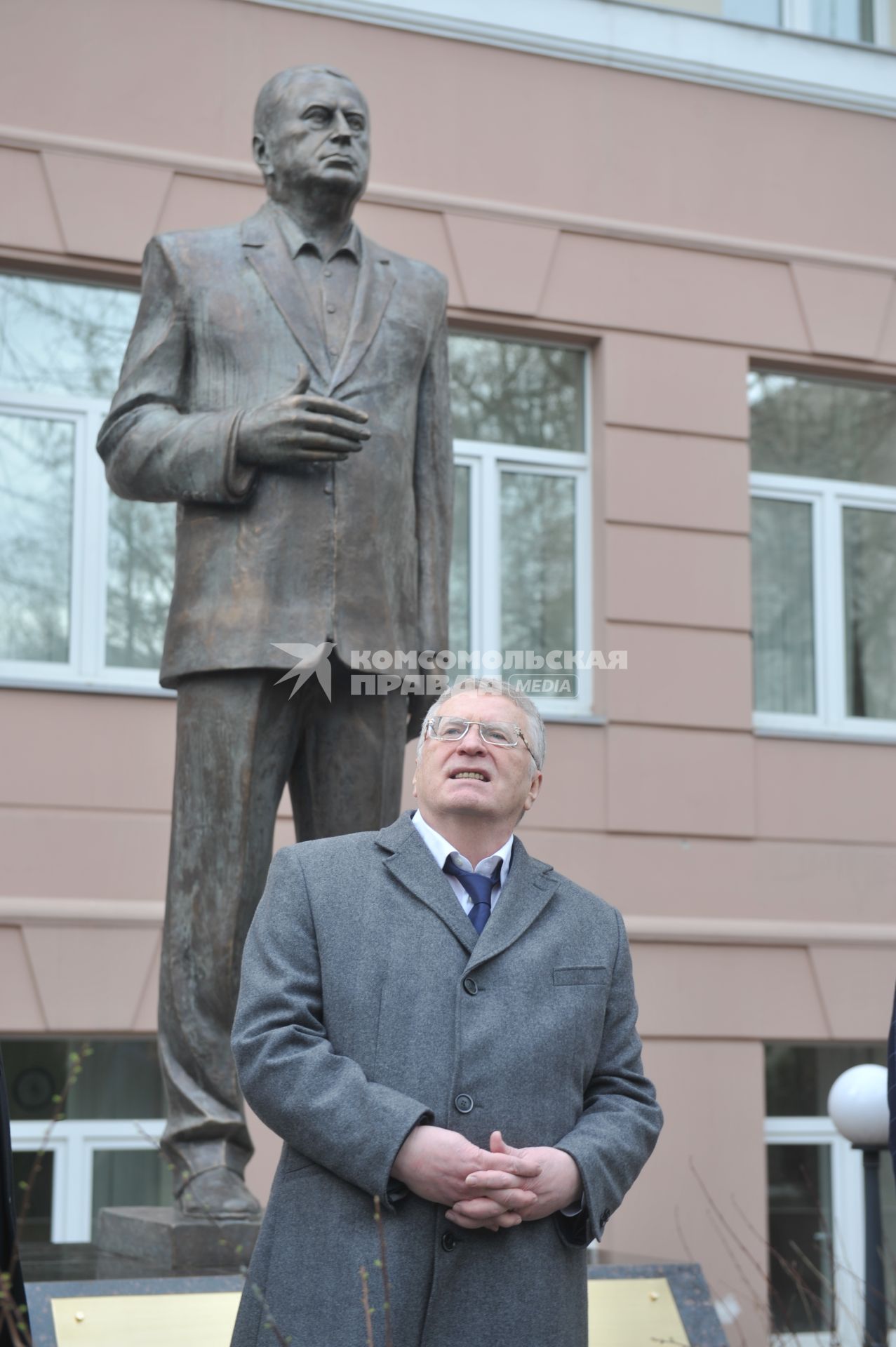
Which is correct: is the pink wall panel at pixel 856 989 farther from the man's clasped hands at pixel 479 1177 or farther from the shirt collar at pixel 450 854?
the man's clasped hands at pixel 479 1177

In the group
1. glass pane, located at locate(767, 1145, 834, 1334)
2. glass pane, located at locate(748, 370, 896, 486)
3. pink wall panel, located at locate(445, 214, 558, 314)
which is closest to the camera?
glass pane, located at locate(767, 1145, 834, 1334)

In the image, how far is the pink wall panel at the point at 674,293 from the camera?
26.3ft

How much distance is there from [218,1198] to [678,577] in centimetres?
454

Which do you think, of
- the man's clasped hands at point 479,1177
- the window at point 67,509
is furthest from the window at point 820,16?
the man's clasped hands at point 479,1177

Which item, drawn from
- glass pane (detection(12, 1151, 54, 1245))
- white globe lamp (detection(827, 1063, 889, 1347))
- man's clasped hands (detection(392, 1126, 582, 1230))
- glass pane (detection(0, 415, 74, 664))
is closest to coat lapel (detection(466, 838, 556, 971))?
man's clasped hands (detection(392, 1126, 582, 1230))

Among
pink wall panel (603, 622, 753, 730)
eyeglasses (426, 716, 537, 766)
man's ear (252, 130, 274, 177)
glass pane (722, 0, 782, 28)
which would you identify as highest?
glass pane (722, 0, 782, 28)

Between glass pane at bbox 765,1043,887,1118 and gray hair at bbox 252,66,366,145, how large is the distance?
4.92 metres

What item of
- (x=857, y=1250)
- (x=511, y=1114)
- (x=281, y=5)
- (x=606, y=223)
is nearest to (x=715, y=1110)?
(x=857, y=1250)

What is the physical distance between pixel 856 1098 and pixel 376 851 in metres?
2.47

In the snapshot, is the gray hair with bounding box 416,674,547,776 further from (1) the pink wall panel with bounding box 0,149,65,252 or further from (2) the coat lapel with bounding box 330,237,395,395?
(1) the pink wall panel with bounding box 0,149,65,252

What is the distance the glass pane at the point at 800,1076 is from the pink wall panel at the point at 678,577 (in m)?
1.77

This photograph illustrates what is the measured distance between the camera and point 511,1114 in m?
2.71

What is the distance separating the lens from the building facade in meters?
7.11

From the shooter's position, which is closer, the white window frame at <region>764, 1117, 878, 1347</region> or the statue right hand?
the statue right hand
